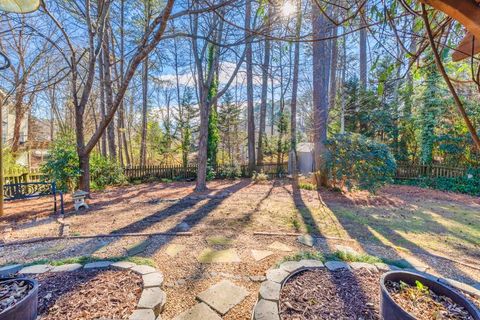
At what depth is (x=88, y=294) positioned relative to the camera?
169cm

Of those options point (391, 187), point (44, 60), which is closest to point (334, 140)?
point (391, 187)

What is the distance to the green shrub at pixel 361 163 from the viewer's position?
17.9ft

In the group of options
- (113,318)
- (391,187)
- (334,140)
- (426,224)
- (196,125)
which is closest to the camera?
(113,318)

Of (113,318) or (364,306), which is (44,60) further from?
(364,306)

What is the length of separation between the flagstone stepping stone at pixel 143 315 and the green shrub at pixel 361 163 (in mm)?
5170

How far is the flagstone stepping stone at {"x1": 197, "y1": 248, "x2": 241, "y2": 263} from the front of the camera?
2.41 m

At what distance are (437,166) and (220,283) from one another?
869cm

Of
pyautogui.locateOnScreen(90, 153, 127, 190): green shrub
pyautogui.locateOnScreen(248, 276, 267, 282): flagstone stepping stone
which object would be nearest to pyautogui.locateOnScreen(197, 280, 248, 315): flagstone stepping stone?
pyautogui.locateOnScreen(248, 276, 267, 282): flagstone stepping stone

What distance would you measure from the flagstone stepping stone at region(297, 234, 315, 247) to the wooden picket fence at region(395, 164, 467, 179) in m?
6.99

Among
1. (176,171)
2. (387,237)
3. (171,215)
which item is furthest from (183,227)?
(176,171)

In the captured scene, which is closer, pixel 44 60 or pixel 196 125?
pixel 44 60

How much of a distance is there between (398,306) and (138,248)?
2.46 metres

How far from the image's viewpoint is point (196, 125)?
444 inches

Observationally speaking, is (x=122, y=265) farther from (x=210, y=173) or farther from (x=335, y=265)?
(x=210, y=173)
